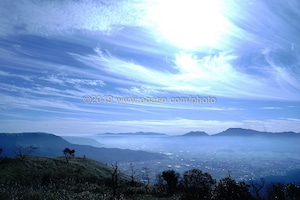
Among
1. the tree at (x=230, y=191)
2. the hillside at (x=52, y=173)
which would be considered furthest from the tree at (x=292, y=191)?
the tree at (x=230, y=191)

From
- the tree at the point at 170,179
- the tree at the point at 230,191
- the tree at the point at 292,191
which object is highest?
the tree at the point at 230,191

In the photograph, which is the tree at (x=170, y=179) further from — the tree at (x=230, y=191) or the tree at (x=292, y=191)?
the tree at (x=230, y=191)

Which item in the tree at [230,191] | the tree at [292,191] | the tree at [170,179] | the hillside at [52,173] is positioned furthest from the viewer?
the hillside at [52,173]

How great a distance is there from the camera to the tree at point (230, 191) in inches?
987

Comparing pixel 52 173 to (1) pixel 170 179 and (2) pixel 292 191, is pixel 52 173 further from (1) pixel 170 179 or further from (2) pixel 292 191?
(2) pixel 292 191

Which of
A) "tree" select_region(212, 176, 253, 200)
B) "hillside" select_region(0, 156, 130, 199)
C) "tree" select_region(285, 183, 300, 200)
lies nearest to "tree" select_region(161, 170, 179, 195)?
"hillside" select_region(0, 156, 130, 199)

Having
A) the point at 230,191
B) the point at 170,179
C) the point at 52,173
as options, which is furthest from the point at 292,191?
the point at 52,173

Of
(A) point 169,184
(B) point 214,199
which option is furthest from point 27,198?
(A) point 169,184

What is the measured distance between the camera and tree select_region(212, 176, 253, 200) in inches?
987

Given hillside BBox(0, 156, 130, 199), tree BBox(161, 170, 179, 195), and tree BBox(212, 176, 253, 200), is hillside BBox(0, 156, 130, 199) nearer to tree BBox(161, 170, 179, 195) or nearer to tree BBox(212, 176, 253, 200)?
tree BBox(161, 170, 179, 195)

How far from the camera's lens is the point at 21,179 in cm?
6425

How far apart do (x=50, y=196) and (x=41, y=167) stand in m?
54.5

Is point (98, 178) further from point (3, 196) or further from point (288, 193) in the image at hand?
point (3, 196)

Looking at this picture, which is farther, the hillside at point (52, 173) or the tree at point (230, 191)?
the hillside at point (52, 173)
